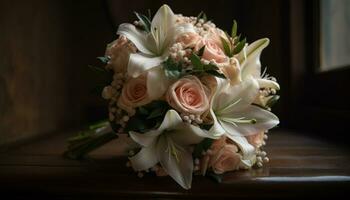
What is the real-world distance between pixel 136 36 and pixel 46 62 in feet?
2.50

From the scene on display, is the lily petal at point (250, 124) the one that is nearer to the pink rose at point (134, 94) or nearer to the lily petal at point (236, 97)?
the lily petal at point (236, 97)

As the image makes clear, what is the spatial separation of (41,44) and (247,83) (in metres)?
0.85

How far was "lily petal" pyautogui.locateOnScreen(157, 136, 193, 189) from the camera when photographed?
452 millimetres

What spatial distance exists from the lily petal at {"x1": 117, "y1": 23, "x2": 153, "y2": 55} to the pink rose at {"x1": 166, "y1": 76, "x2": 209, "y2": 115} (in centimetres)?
8

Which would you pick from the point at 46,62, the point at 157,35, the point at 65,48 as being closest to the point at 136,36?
the point at 157,35

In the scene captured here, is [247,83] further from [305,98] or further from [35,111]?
[35,111]

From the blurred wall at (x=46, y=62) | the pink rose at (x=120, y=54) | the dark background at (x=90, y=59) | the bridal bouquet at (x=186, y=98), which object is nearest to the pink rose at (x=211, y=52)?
the bridal bouquet at (x=186, y=98)

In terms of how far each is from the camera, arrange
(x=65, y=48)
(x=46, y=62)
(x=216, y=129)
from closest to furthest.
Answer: (x=216, y=129) → (x=46, y=62) → (x=65, y=48)

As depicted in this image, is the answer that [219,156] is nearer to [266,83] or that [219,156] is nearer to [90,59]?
[266,83]

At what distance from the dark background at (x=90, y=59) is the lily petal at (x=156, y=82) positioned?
0.55 m

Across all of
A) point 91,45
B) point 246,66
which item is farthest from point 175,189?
point 91,45

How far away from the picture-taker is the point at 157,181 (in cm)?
49

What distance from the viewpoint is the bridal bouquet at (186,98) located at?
1.51 feet

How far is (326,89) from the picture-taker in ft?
3.02
